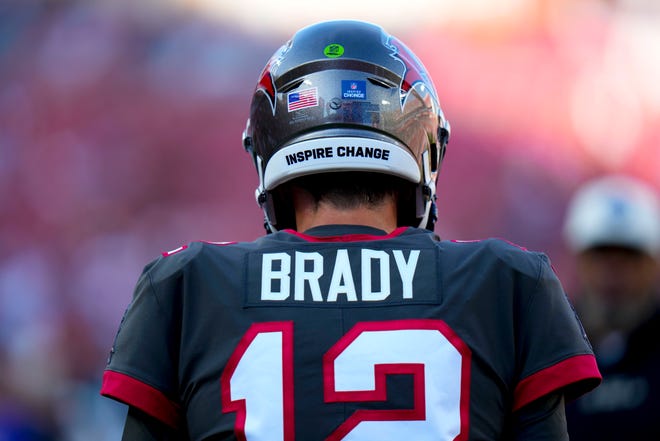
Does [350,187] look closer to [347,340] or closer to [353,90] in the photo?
[353,90]


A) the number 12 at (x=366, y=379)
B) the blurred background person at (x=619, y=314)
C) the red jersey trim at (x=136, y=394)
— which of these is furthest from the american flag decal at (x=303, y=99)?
the blurred background person at (x=619, y=314)

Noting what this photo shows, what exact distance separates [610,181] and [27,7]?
5.42 m

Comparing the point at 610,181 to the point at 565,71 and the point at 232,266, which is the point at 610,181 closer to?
the point at 565,71

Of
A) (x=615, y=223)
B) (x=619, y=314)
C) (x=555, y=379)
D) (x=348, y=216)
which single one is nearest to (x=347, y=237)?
(x=348, y=216)

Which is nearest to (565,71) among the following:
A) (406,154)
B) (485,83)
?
(485,83)

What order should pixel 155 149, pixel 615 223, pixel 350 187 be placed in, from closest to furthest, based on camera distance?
pixel 350 187 < pixel 615 223 < pixel 155 149

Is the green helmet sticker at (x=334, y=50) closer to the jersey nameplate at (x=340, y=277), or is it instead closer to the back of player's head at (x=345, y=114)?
the back of player's head at (x=345, y=114)

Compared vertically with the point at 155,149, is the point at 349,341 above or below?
below

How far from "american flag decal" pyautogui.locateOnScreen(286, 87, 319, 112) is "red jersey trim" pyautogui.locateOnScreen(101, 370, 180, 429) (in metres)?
0.75

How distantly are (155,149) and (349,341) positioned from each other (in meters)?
7.05

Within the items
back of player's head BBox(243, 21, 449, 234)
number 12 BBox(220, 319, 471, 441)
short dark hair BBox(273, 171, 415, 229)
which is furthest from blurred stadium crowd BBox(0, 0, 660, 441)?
number 12 BBox(220, 319, 471, 441)

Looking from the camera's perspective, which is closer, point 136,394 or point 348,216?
point 136,394

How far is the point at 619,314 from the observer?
464 cm

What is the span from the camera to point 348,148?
2.20 metres
